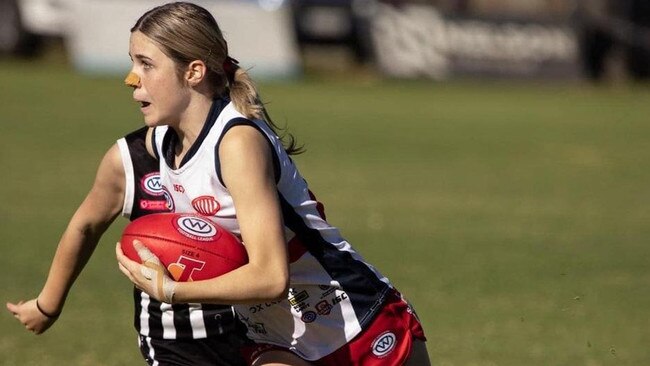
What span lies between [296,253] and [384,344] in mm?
418

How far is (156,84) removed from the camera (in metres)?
3.85

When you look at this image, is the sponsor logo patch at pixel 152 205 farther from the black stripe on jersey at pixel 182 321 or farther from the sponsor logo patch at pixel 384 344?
the sponsor logo patch at pixel 384 344

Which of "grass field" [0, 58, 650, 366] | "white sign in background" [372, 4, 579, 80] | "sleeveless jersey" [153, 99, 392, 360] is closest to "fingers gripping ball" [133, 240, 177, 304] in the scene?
"sleeveless jersey" [153, 99, 392, 360]

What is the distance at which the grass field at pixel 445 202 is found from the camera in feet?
22.3

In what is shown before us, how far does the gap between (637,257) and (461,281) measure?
161cm

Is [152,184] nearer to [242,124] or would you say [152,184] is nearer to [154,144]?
[154,144]

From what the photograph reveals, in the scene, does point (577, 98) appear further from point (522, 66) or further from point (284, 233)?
point (284, 233)

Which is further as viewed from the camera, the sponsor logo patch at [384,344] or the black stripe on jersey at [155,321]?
the black stripe on jersey at [155,321]

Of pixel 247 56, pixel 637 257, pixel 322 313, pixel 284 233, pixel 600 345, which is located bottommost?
pixel 247 56

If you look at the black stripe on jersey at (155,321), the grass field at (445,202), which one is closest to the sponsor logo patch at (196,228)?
the black stripe on jersey at (155,321)

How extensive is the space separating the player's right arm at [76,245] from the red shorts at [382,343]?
767mm

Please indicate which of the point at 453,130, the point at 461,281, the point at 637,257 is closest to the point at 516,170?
the point at 453,130

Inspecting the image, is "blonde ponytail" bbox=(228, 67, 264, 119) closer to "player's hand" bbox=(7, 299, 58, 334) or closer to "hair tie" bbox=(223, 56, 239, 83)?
"hair tie" bbox=(223, 56, 239, 83)

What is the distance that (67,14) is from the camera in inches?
832
